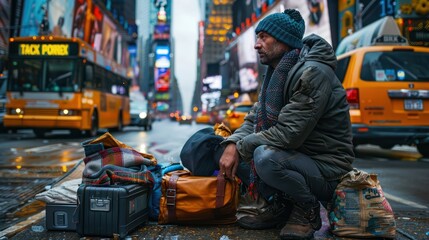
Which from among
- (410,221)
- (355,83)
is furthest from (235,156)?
(355,83)

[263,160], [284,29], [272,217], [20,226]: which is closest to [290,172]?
[263,160]

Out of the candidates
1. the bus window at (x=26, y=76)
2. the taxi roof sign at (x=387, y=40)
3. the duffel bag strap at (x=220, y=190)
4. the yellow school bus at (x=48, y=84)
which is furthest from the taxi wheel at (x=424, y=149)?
the bus window at (x=26, y=76)

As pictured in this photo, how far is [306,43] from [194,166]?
46.8 inches

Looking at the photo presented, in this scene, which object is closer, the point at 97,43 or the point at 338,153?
the point at 338,153

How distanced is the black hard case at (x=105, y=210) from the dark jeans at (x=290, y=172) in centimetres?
89

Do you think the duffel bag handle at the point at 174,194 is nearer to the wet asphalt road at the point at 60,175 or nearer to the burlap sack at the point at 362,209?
the wet asphalt road at the point at 60,175

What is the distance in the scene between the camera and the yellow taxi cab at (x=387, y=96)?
7.41 m

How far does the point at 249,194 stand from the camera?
121 inches

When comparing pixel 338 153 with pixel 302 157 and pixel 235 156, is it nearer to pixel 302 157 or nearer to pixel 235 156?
pixel 302 157

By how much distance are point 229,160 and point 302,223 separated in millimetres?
633

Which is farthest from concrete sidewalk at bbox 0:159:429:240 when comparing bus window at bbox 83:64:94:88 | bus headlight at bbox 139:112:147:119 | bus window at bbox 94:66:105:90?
bus headlight at bbox 139:112:147:119

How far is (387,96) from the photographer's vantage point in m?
7.44

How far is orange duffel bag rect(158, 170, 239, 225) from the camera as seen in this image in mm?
2914

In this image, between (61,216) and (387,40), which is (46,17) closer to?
(387,40)
